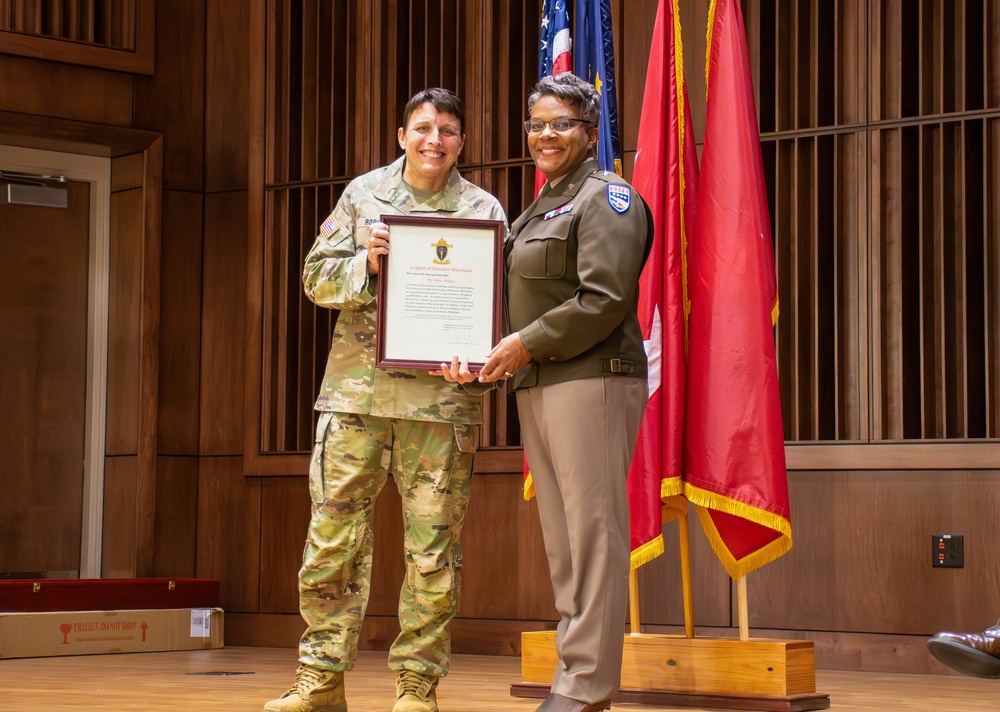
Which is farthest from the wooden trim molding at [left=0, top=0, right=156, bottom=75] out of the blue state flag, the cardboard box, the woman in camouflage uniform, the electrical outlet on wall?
the electrical outlet on wall

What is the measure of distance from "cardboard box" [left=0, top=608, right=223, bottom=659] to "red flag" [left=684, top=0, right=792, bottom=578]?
100 inches

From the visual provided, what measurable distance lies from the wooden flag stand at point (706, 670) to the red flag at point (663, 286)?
0.15 m

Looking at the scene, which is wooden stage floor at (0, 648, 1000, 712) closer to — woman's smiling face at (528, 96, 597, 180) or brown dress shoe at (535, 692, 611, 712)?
brown dress shoe at (535, 692, 611, 712)

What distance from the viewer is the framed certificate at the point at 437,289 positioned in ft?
9.11

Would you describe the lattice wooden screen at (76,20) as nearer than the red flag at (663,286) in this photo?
No

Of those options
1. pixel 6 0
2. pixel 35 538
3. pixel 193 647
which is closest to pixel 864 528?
pixel 193 647

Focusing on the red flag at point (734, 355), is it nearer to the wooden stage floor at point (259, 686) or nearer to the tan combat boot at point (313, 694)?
the wooden stage floor at point (259, 686)

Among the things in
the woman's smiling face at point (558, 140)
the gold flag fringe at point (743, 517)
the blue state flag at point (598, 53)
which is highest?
the blue state flag at point (598, 53)

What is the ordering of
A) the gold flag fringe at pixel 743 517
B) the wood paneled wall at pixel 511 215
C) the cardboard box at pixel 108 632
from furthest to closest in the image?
the cardboard box at pixel 108 632
the wood paneled wall at pixel 511 215
the gold flag fringe at pixel 743 517

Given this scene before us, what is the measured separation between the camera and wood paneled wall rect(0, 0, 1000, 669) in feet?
14.0

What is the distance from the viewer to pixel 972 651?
2.56 m

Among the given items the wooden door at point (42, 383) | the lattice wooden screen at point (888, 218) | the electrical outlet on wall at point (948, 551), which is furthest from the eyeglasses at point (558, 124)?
the wooden door at point (42, 383)

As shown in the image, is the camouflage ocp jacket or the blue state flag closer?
the camouflage ocp jacket

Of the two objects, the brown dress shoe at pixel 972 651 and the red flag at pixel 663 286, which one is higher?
the red flag at pixel 663 286
